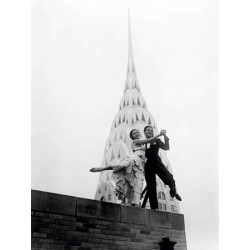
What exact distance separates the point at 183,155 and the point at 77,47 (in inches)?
192

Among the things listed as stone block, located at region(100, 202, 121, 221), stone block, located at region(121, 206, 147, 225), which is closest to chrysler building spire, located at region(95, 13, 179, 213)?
stone block, located at region(121, 206, 147, 225)

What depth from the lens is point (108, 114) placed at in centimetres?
1694

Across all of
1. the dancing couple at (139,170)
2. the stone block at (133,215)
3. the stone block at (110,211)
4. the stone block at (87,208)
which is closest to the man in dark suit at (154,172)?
the dancing couple at (139,170)

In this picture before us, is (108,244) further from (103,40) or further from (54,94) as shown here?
(103,40)

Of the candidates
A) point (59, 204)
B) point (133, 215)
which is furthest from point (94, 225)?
point (133, 215)

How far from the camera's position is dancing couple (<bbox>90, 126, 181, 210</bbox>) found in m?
9.78

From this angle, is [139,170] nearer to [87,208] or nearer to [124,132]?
[87,208]

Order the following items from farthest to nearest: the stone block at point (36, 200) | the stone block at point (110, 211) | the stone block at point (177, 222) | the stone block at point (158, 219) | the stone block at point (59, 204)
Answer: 1. the stone block at point (177, 222)
2. the stone block at point (158, 219)
3. the stone block at point (110, 211)
4. the stone block at point (59, 204)
5. the stone block at point (36, 200)

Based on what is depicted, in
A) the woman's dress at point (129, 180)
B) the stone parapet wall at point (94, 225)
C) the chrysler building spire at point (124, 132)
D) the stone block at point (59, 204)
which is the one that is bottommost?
the stone parapet wall at point (94, 225)

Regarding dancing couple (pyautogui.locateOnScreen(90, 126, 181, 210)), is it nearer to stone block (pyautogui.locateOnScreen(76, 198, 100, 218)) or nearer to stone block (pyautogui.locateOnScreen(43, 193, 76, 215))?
stone block (pyautogui.locateOnScreen(76, 198, 100, 218))

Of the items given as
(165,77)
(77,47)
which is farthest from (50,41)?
(165,77)

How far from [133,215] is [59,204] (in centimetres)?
169

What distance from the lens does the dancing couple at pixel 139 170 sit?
32.1 ft

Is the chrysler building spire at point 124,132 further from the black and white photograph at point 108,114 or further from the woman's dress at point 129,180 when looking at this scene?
the woman's dress at point 129,180
